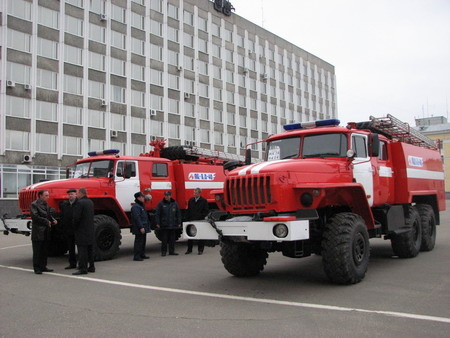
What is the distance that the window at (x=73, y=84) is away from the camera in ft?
112

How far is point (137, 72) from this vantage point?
39.2 m

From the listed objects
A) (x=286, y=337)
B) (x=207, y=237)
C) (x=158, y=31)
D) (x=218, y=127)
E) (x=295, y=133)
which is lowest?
(x=286, y=337)

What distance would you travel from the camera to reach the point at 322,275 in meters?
8.30

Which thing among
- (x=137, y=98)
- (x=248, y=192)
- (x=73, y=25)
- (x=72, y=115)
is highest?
(x=73, y=25)

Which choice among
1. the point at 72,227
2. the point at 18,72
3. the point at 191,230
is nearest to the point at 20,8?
the point at 18,72

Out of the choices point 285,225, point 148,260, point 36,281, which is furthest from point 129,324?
point 148,260

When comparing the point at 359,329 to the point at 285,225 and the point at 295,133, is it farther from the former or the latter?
the point at 295,133

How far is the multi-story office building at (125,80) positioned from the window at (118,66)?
95mm

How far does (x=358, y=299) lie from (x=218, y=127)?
3982 centimetres

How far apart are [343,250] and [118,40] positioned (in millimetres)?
35037

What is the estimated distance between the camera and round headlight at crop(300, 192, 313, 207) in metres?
7.15

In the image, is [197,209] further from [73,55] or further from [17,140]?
[73,55]

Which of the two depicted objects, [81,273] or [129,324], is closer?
[129,324]

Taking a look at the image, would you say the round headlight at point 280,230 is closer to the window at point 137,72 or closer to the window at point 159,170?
the window at point 159,170
